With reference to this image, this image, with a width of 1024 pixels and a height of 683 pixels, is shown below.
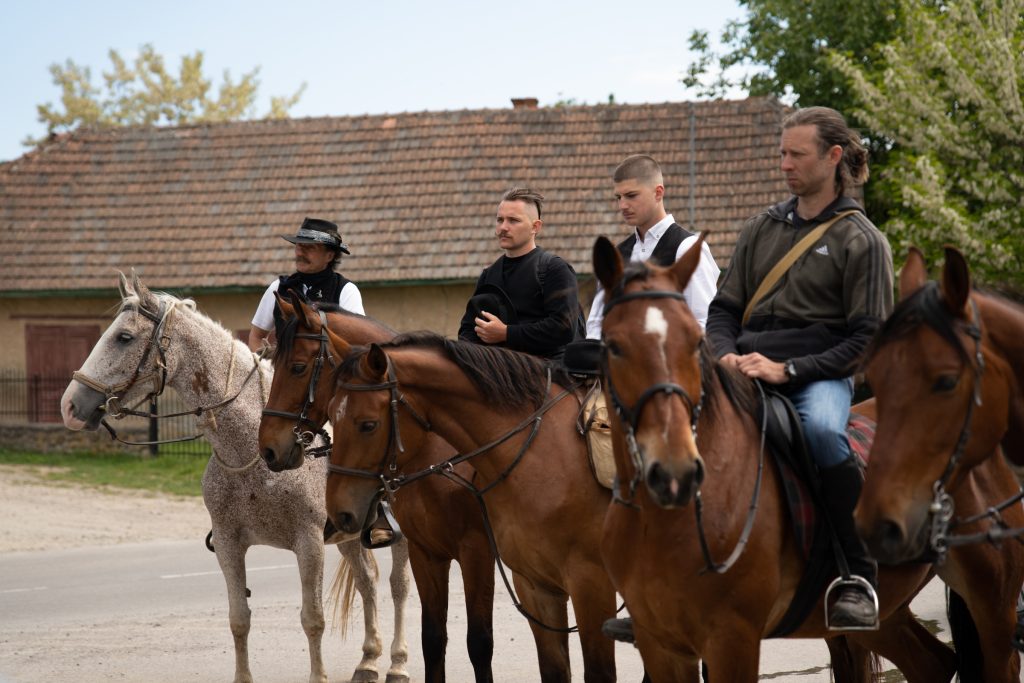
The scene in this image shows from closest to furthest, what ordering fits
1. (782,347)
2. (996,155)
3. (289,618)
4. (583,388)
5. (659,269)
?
(659,269) → (782,347) → (583,388) → (289,618) → (996,155)

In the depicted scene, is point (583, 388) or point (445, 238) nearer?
point (583, 388)

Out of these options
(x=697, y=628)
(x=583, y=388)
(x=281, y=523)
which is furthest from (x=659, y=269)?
(x=281, y=523)

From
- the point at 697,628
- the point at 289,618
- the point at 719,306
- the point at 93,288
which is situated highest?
the point at 93,288

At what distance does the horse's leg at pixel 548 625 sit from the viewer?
5898 millimetres

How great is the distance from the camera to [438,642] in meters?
6.66

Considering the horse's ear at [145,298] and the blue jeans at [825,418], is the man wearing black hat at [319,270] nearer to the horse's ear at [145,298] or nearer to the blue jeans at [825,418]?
the horse's ear at [145,298]

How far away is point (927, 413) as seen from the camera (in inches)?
150

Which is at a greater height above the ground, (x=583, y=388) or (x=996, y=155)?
(x=996, y=155)

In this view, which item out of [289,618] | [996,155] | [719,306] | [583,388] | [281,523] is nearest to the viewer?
[719,306]

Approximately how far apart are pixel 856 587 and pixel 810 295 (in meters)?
1.17

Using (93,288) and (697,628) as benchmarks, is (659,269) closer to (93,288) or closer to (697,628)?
(697,628)

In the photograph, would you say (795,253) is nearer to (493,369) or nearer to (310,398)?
(493,369)

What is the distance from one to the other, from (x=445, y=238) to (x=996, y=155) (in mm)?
10705

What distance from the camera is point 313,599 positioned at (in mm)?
7531
